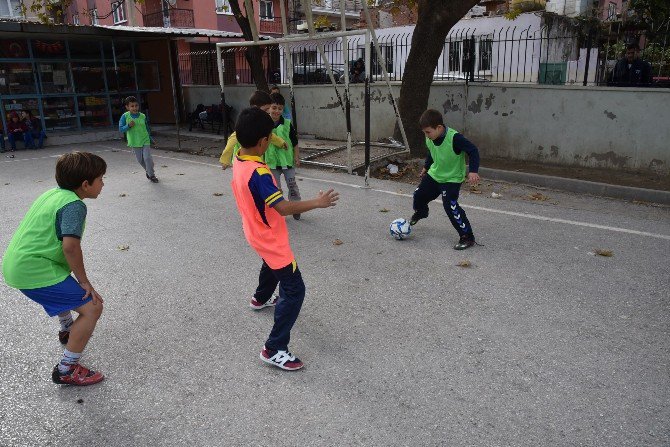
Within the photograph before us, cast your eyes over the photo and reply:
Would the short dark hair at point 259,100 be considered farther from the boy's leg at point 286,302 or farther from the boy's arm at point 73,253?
the boy's arm at point 73,253

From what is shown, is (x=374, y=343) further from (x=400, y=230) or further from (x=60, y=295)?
(x=400, y=230)

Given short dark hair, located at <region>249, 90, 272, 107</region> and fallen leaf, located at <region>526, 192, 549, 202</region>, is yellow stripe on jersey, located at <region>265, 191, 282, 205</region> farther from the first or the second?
fallen leaf, located at <region>526, 192, 549, 202</region>

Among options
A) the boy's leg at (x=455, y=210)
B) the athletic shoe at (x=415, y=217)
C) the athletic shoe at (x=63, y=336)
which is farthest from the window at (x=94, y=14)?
the athletic shoe at (x=63, y=336)

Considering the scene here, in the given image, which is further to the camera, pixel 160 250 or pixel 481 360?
pixel 160 250

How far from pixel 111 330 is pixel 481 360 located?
2.75 m

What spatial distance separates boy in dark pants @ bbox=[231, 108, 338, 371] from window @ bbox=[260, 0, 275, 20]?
3503 centimetres

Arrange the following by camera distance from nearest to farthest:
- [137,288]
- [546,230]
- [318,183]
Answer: [137,288], [546,230], [318,183]

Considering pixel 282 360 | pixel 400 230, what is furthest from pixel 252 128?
pixel 400 230

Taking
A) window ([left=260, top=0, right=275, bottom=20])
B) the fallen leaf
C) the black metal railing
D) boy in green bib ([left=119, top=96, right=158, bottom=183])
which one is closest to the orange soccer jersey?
the fallen leaf

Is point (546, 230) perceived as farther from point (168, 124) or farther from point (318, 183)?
point (168, 124)

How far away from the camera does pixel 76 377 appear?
3164 mm

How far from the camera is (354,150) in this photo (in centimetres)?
1184

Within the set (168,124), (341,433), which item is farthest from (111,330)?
(168,124)

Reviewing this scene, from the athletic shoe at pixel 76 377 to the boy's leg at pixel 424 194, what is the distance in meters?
3.82
